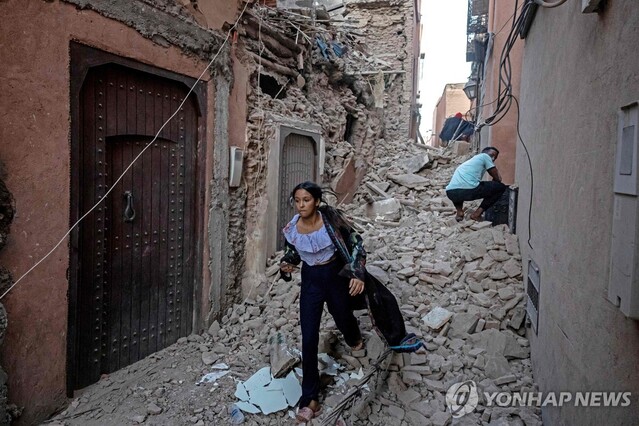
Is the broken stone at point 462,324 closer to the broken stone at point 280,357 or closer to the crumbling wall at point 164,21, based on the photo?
the broken stone at point 280,357

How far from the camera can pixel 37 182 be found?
9.44ft

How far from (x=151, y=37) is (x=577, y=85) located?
3.44m

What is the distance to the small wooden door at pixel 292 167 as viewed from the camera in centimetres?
614

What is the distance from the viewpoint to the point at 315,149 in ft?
23.1

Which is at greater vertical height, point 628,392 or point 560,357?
point 628,392

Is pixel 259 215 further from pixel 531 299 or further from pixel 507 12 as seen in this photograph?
pixel 507 12

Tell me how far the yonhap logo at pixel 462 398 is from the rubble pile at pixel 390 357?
0.04 meters

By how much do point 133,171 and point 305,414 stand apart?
102 inches

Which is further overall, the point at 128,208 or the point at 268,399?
the point at 128,208

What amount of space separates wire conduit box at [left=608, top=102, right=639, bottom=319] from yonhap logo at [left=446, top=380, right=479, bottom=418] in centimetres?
192

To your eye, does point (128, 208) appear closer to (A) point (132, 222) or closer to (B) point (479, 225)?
(A) point (132, 222)

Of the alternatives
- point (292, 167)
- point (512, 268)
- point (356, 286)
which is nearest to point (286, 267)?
point (356, 286)

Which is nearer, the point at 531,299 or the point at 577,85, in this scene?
the point at 577,85

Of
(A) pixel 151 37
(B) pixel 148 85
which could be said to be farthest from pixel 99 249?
(A) pixel 151 37
